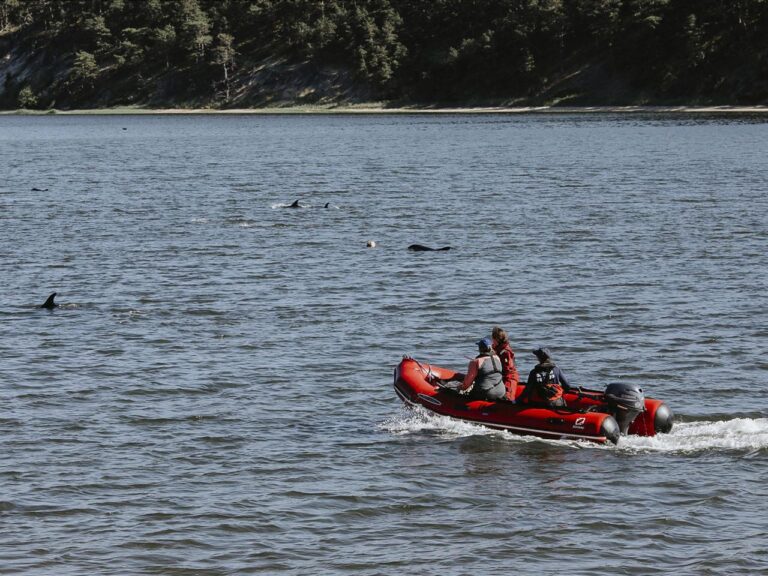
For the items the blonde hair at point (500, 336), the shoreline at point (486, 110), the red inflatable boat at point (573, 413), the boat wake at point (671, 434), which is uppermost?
the shoreline at point (486, 110)

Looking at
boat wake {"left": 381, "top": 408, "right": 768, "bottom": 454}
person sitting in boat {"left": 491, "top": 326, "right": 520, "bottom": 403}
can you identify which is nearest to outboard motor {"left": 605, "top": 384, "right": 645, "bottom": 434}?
boat wake {"left": 381, "top": 408, "right": 768, "bottom": 454}

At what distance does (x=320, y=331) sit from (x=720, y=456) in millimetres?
12030

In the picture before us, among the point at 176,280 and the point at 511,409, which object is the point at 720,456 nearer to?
the point at 511,409

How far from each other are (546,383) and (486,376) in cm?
116

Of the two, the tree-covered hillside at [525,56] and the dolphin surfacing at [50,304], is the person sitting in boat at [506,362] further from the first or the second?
the tree-covered hillside at [525,56]

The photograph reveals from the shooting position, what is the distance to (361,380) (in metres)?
25.0

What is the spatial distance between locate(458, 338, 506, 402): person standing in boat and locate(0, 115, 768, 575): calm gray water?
756mm

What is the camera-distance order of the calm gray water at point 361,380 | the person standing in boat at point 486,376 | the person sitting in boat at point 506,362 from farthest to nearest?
the person sitting in boat at point 506,362 → the person standing in boat at point 486,376 → the calm gray water at point 361,380

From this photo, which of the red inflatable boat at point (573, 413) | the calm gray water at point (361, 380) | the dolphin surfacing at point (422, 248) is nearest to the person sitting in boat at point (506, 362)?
the red inflatable boat at point (573, 413)

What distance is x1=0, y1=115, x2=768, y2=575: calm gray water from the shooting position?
1642 cm

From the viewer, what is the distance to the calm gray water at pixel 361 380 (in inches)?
647

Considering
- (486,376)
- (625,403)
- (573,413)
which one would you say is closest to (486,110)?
(486,376)

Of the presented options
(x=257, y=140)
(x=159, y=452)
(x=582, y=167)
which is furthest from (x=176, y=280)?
(x=257, y=140)

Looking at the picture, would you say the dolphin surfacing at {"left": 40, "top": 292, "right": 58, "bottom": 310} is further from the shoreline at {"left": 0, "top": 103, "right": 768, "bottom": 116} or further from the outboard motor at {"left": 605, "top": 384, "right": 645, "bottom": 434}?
the shoreline at {"left": 0, "top": 103, "right": 768, "bottom": 116}
